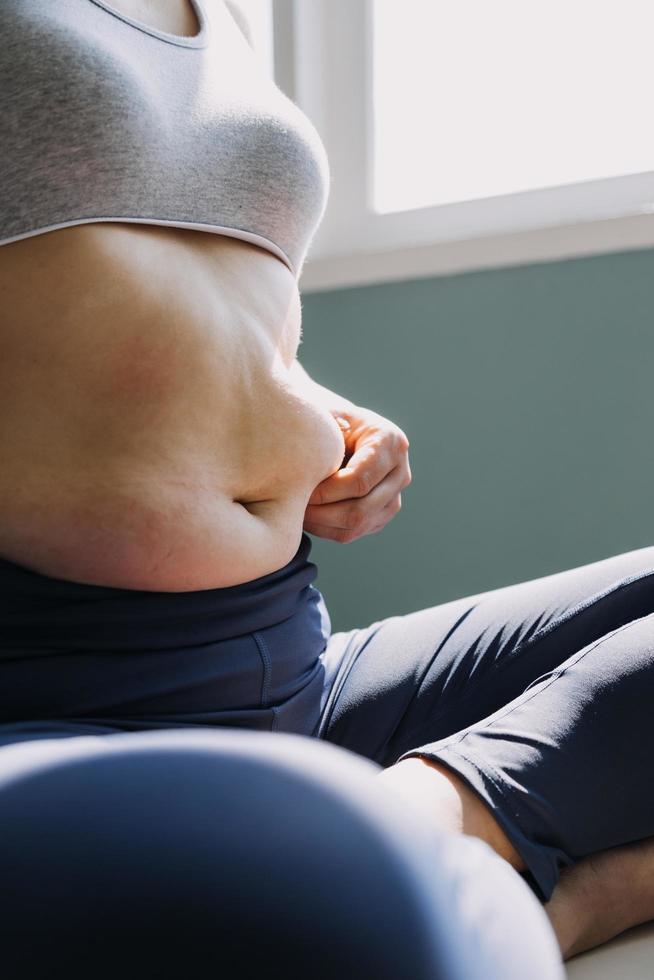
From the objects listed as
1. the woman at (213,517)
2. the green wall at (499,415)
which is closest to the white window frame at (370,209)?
the green wall at (499,415)

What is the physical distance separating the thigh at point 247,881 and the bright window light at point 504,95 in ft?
5.11

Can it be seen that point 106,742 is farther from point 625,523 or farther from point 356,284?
point 356,284

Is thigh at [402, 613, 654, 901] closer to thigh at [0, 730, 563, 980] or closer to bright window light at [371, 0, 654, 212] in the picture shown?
thigh at [0, 730, 563, 980]

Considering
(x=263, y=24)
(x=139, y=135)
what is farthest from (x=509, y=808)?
(x=263, y=24)

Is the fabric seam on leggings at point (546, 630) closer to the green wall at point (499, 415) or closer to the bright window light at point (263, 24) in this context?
the green wall at point (499, 415)

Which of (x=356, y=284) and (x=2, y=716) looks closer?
(x=2, y=716)

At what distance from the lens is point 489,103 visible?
182 centimetres

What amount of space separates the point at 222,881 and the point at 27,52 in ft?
2.40

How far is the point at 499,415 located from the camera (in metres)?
1.66

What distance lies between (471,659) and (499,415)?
837mm

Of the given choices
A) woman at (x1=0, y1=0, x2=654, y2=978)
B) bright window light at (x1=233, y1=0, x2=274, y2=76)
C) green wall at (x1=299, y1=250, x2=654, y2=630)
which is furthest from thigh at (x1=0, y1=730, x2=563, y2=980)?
bright window light at (x1=233, y1=0, x2=274, y2=76)

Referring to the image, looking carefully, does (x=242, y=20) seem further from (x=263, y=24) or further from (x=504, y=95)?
(x=263, y=24)

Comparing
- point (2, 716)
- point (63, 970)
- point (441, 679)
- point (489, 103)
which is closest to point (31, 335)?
point (2, 716)

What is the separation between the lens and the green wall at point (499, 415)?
1.55 metres
